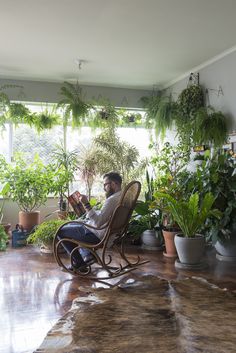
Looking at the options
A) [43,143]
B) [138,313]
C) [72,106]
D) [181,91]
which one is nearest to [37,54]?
[72,106]

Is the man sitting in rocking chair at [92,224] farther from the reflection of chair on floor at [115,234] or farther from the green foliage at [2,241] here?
the green foliage at [2,241]

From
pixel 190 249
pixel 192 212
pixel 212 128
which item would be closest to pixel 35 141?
pixel 212 128

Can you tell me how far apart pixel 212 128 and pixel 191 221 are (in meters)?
1.41

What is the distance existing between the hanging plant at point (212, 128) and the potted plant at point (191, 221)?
1072 millimetres

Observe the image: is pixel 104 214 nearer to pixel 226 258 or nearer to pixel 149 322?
pixel 149 322

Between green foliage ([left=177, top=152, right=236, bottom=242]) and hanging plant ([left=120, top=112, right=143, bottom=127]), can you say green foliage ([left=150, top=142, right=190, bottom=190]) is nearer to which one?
green foliage ([left=177, top=152, right=236, bottom=242])

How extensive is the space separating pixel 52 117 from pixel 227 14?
3.15m

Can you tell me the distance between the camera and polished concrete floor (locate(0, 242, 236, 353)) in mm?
2361

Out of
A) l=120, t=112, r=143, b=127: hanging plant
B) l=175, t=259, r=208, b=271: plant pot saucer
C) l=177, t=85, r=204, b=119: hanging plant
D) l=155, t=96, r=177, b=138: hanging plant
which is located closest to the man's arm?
l=175, t=259, r=208, b=271: plant pot saucer

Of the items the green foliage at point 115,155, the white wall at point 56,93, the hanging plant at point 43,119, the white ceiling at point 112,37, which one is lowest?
the green foliage at point 115,155

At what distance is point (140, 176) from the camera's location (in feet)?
19.3

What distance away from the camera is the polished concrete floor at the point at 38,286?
2.36m

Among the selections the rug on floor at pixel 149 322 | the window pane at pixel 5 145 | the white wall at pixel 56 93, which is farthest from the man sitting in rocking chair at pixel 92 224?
the window pane at pixel 5 145

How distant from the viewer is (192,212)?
3832mm
